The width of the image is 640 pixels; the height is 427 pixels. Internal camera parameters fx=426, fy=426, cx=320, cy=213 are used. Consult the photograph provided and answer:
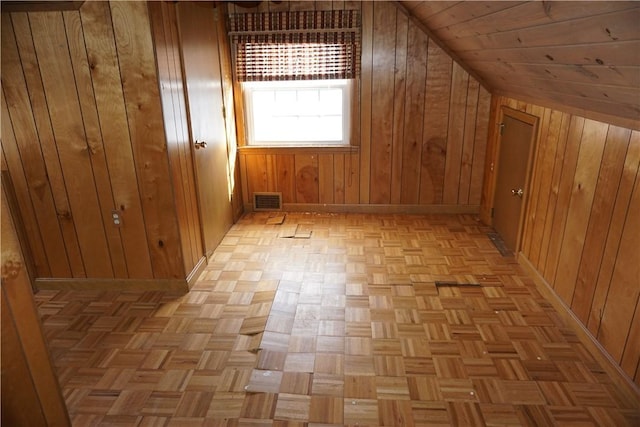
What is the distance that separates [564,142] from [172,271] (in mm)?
2410

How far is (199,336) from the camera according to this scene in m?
2.23

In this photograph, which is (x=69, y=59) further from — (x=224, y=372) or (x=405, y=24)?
(x=405, y=24)

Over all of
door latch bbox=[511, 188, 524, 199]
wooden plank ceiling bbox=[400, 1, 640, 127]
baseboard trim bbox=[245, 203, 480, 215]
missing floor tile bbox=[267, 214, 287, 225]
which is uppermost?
wooden plank ceiling bbox=[400, 1, 640, 127]

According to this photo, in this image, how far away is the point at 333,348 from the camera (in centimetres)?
211

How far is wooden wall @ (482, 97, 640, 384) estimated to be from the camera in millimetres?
1787

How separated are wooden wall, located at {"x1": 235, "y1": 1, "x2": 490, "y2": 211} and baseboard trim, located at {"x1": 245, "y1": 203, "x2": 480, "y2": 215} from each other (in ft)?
0.07

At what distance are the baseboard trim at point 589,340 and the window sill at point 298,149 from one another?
1750mm

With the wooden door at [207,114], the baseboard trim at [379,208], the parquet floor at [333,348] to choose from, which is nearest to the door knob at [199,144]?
the wooden door at [207,114]

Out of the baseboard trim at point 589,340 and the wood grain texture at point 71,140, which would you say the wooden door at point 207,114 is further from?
the baseboard trim at point 589,340

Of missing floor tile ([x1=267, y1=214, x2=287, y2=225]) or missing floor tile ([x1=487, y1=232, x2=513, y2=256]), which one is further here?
missing floor tile ([x1=267, y1=214, x2=287, y2=225])

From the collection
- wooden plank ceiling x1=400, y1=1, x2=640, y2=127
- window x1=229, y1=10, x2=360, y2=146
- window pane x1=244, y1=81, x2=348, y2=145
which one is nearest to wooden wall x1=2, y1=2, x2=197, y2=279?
window x1=229, y1=10, x2=360, y2=146

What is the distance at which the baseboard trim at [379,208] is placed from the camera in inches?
153

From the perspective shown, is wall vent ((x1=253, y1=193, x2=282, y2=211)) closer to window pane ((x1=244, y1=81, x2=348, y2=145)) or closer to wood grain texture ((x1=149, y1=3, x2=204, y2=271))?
window pane ((x1=244, y1=81, x2=348, y2=145))

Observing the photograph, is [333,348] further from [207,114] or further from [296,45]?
[296,45]
